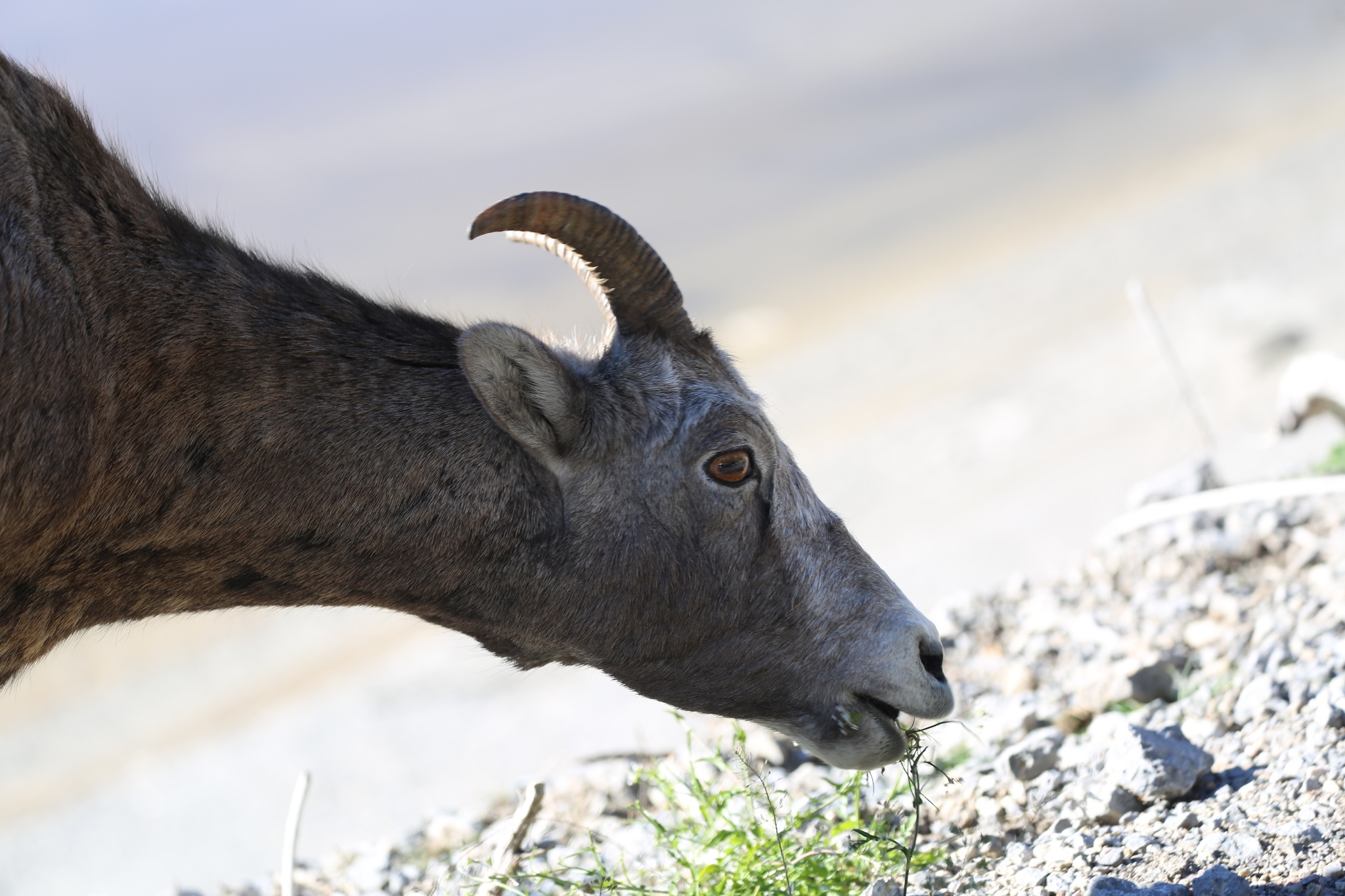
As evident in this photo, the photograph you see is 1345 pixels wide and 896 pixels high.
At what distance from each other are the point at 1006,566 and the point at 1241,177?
1524cm

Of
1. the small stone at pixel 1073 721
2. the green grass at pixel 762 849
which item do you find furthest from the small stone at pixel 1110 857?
the small stone at pixel 1073 721

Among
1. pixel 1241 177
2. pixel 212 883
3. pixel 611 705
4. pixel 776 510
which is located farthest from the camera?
pixel 1241 177

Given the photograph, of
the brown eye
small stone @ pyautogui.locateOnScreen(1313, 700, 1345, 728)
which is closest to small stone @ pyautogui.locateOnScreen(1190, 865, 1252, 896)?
small stone @ pyautogui.locateOnScreen(1313, 700, 1345, 728)

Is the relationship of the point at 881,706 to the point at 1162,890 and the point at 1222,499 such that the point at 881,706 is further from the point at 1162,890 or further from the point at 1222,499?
Answer: the point at 1222,499

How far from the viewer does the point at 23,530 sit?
10.7ft

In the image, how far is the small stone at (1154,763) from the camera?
3883mm

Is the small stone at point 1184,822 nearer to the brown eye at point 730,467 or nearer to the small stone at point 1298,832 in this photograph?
the small stone at point 1298,832

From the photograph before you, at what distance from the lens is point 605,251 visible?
3816 millimetres

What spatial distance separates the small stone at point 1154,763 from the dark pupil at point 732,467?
5.27 ft

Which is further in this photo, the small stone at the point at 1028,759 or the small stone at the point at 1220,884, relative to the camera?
the small stone at the point at 1028,759

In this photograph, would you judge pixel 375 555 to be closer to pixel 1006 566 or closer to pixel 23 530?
pixel 23 530

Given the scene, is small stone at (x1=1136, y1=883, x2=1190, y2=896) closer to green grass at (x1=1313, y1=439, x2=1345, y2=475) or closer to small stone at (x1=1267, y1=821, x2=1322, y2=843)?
small stone at (x1=1267, y1=821, x2=1322, y2=843)

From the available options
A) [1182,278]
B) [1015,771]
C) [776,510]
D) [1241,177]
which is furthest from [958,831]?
[1241,177]

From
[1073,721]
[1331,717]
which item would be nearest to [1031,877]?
[1331,717]
